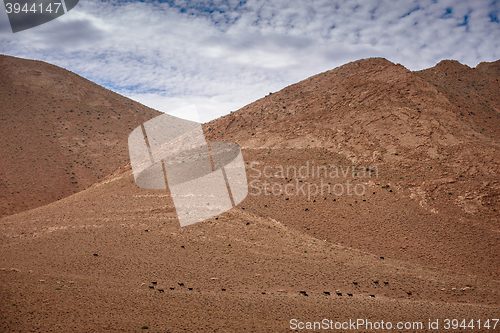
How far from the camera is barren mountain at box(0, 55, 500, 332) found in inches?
335

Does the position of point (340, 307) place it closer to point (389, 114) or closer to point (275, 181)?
point (275, 181)

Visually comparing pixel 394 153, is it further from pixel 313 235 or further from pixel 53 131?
pixel 53 131

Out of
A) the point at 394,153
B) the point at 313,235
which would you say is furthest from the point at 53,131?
the point at 394,153

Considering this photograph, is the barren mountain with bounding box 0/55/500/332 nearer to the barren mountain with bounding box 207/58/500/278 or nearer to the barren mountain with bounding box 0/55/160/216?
the barren mountain with bounding box 207/58/500/278

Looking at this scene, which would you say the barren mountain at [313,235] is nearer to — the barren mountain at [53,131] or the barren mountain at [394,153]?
the barren mountain at [394,153]

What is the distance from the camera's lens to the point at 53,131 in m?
40.6

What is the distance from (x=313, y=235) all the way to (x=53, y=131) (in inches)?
1631

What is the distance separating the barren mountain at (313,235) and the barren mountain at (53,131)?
1101 cm

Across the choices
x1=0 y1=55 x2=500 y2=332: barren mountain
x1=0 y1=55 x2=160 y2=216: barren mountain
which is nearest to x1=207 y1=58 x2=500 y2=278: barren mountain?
x1=0 y1=55 x2=500 y2=332: barren mountain

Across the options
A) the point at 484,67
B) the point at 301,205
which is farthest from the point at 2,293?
the point at 484,67

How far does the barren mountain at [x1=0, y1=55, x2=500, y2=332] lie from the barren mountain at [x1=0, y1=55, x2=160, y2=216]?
36.1ft

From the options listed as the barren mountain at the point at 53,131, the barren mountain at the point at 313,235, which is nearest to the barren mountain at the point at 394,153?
the barren mountain at the point at 313,235

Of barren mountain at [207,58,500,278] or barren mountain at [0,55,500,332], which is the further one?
barren mountain at [207,58,500,278]

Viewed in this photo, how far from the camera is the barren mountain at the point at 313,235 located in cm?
852
